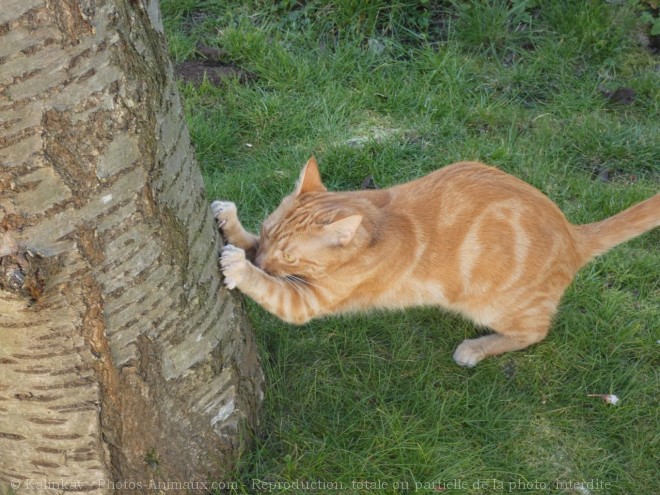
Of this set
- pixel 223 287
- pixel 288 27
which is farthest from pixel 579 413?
pixel 288 27

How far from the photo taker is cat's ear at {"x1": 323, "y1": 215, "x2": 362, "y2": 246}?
2.56 meters

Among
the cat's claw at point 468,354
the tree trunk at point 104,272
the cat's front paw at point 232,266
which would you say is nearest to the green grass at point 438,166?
the cat's claw at point 468,354

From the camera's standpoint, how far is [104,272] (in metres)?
1.81

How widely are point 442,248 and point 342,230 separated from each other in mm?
500

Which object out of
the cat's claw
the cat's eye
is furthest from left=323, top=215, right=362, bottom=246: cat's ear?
the cat's claw

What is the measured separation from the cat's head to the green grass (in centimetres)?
34

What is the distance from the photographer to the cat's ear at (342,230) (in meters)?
2.56

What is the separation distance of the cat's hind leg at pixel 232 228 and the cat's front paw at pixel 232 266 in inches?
12.0

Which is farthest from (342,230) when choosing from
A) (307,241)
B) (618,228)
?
(618,228)

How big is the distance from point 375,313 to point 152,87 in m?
1.61

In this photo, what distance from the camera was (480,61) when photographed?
4641mm

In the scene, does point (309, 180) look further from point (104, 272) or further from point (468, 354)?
point (104, 272)

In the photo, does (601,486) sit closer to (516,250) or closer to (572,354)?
(572,354)

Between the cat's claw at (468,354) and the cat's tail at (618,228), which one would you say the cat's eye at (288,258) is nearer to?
the cat's claw at (468,354)
